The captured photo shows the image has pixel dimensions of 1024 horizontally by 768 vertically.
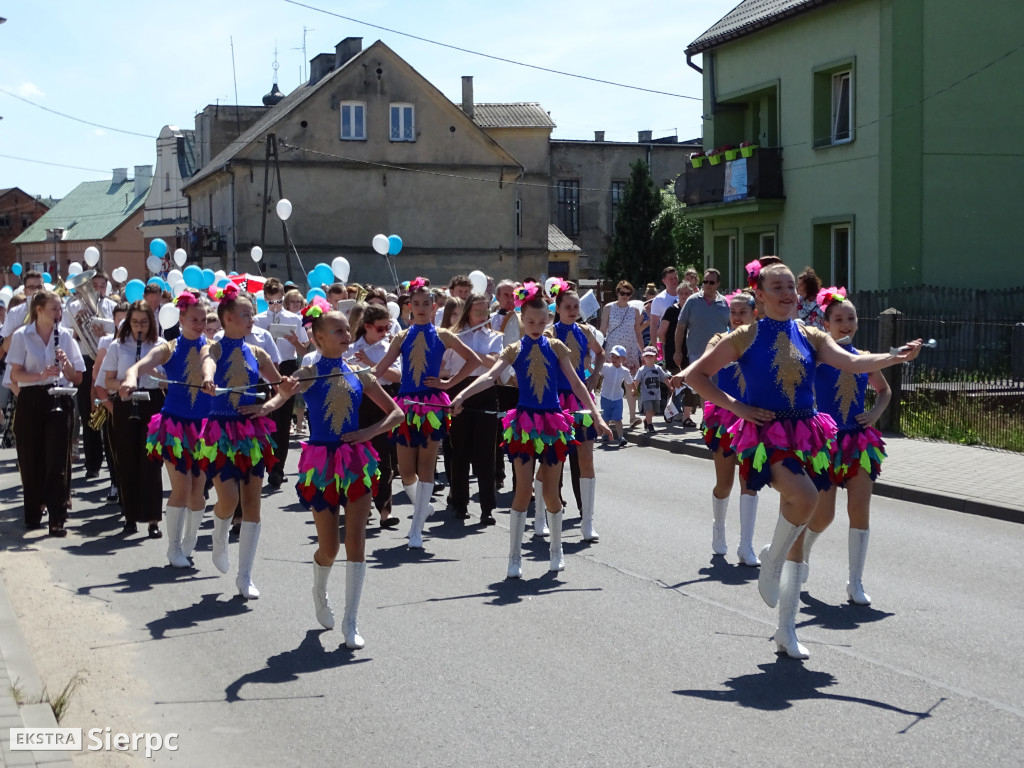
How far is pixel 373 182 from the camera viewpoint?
4847 cm

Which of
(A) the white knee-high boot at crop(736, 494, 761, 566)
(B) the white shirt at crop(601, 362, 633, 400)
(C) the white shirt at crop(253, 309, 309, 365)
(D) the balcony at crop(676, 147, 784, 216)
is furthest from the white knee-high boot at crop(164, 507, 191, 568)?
(D) the balcony at crop(676, 147, 784, 216)

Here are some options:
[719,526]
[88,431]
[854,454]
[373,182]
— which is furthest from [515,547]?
[373,182]

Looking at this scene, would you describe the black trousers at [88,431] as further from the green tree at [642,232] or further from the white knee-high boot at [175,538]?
the green tree at [642,232]

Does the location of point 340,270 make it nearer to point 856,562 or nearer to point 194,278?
point 194,278

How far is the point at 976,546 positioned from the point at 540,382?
12.6ft

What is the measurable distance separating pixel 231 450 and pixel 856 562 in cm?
406

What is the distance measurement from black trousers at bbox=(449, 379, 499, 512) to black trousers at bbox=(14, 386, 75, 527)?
11.0 feet

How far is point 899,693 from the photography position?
6.07m

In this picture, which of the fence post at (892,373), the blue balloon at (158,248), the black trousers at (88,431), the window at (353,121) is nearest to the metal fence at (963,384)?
the fence post at (892,373)

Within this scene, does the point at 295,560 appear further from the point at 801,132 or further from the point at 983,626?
the point at 801,132

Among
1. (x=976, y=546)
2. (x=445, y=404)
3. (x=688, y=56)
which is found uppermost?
(x=688, y=56)

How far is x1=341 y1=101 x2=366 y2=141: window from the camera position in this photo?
4800 cm

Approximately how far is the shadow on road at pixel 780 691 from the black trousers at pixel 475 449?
5112mm

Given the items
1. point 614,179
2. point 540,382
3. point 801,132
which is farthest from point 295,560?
point 614,179
